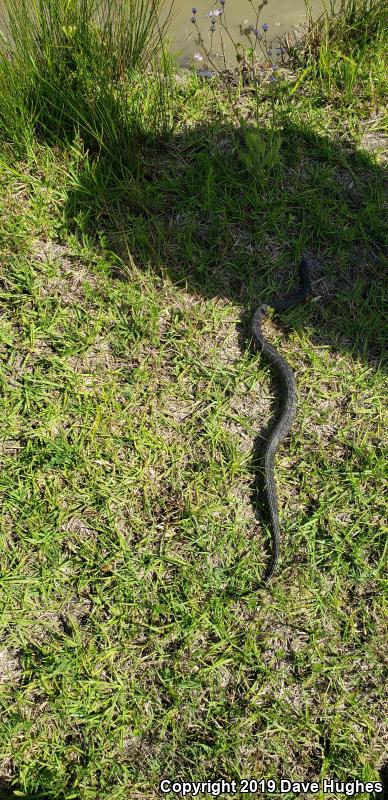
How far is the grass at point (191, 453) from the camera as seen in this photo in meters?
2.77

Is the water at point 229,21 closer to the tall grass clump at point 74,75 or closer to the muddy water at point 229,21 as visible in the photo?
the muddy water at point 229,21

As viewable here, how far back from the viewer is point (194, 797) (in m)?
2.62

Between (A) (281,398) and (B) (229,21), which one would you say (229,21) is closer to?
(B) (229,21)

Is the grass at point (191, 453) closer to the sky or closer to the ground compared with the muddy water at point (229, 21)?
closer to the ground

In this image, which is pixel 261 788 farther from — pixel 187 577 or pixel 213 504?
pixel 213 504

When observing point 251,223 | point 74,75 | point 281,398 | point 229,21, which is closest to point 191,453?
point 281,398

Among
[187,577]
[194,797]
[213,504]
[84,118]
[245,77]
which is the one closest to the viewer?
[194,797]

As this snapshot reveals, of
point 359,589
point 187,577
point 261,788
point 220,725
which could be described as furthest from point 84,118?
point 261,788

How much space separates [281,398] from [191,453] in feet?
1.99

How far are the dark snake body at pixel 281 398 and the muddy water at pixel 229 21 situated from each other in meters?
2.17

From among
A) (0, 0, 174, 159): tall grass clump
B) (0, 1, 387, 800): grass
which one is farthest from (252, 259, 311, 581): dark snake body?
(0, 0, 174, 159): tall grass clump

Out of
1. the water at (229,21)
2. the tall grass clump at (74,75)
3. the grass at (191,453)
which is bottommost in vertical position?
the grass at (191,453)

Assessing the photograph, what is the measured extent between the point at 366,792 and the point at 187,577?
3.75 feet

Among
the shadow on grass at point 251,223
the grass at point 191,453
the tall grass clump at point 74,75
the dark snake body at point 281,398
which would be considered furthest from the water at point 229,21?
the dark snake body at point 281,398
